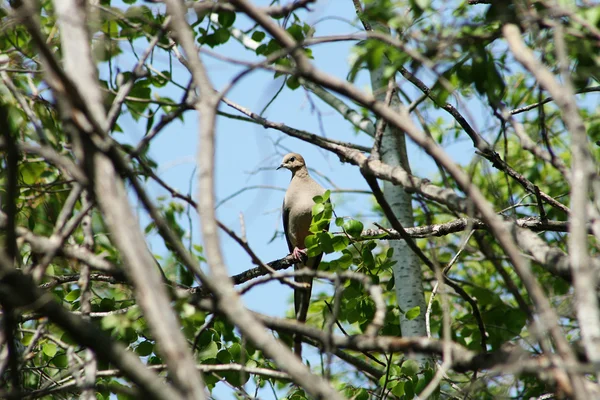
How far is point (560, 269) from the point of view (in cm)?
240

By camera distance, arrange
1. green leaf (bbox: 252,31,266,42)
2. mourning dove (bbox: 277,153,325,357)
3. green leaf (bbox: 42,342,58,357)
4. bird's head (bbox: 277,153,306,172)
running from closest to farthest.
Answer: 1. green leaf (bbox: 42,342,58,357)
2. green leaf (bbox: 252,31,266,42)
3. mourning dove (bbox: 277,153,325,357)
4. bird's head (bbox: 277,153,306,172)

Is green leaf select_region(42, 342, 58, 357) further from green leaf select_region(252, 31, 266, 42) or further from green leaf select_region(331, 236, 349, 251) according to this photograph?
green leaf select_region(252, 31, 266, 42)

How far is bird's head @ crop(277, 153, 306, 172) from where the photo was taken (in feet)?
29.3

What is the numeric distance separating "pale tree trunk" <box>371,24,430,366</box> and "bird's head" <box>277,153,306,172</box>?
2627 millimetres

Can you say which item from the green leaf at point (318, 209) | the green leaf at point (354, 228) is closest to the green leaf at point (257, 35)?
the green leaf at point (318, 209)

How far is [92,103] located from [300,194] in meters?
5.91

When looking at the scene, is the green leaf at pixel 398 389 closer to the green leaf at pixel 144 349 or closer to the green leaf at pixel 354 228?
the green leaf at pixel 354 228

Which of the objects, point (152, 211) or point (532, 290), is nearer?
point (532, 290)

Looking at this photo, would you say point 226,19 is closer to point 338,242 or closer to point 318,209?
point 318,209

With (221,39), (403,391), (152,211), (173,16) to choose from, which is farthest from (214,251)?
(221,39)

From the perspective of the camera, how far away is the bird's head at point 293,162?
8.93 m

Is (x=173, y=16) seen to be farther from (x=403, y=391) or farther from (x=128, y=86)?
(x=403, y=391)

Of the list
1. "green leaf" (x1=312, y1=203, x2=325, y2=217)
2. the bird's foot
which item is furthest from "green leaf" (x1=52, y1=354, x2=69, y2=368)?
the bird's foot

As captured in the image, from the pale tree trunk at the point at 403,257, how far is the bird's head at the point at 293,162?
2.63 metres
